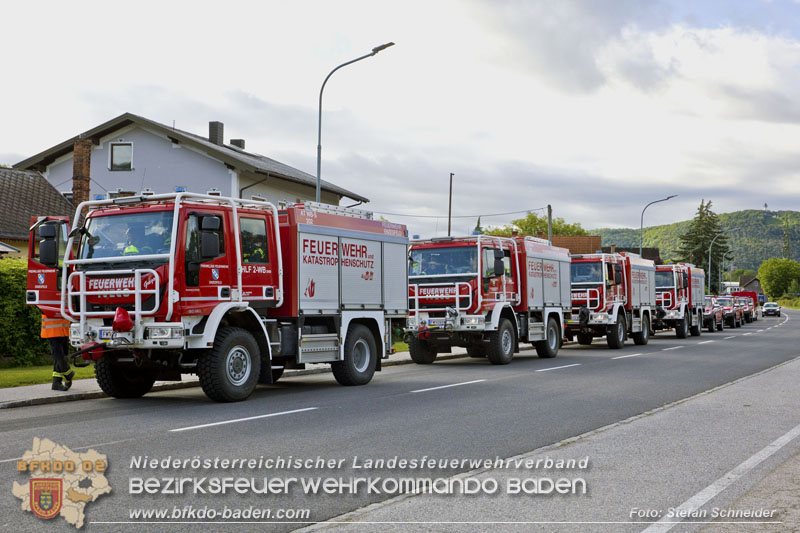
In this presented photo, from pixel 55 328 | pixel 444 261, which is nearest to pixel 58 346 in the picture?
pixel 55 328

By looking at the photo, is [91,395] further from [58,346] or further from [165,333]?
[165,333]

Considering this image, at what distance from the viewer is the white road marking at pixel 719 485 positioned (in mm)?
5568

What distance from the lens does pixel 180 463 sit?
24.5ft

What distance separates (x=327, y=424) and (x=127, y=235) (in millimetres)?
4309

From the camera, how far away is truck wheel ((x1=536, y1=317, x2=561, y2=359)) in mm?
22797

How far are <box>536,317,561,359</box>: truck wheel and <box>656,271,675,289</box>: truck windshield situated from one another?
1329 centimetres

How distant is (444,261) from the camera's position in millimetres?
20281

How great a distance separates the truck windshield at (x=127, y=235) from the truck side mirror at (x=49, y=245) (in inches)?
13.8

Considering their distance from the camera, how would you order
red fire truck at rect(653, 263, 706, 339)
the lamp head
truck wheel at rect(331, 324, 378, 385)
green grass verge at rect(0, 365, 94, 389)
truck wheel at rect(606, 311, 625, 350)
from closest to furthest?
green grass verge at rect(0, 365, 94, 389) < truck wheel at rect(331, 324, 378, 385) < the lamp head < truck wheel at rect(606, 311, 625, 350) < red fire truck at rect(653, 263, 706, 339)

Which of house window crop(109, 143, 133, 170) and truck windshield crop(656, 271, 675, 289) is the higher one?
house window crop(109, 143, 133, 170)

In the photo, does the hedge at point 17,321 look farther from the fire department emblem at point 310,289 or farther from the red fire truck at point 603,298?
the red fire truck at point 603,298

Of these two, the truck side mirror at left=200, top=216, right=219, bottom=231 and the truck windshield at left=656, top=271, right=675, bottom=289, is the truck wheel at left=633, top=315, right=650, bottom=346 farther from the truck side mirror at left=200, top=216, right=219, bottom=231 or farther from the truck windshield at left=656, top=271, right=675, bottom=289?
the truck side mirror at left=200, top=216, right=219, bottom=231

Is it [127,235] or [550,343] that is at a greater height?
[127,235]

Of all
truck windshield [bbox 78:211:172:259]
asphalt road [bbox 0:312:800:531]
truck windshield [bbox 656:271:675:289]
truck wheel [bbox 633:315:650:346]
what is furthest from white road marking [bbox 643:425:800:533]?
truck windshield [bbox 656:271:675:289]
